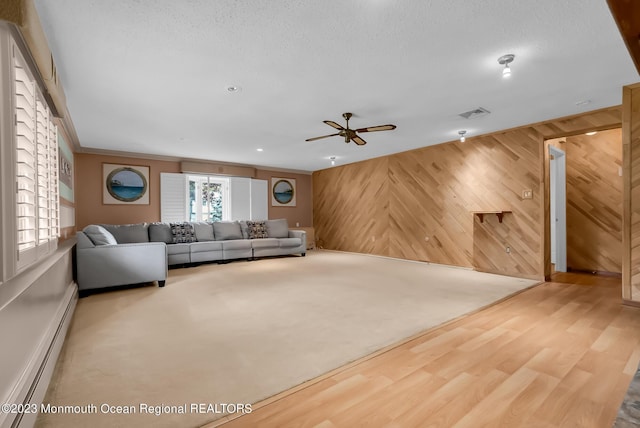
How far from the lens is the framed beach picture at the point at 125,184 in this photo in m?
6.27

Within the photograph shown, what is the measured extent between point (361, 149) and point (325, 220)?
3.22 metres

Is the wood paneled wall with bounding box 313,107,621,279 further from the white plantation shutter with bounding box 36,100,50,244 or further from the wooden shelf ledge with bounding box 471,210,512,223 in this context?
the white plantation shutter with bounding box 36,100,50,244

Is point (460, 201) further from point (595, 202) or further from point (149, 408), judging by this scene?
point (149, 408)

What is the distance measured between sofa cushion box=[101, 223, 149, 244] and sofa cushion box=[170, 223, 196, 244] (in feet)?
1.67

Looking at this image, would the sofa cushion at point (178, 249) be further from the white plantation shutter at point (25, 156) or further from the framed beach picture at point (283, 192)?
the white plantation shutter at point (25, 156)

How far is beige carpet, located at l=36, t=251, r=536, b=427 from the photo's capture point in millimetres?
1646

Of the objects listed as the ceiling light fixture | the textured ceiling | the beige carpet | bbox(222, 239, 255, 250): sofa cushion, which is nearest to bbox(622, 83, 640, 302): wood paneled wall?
the textured ceiling

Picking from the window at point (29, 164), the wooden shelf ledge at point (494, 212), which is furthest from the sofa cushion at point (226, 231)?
the wooden shelf ledge at point (494, 212)

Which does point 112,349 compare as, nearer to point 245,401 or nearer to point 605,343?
point 245,401

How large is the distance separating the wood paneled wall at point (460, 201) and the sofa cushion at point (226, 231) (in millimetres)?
3044

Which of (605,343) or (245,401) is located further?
(605,343)

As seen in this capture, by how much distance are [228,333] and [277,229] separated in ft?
17.1

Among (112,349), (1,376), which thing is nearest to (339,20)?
(1,376)

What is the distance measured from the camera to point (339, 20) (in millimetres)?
2139
